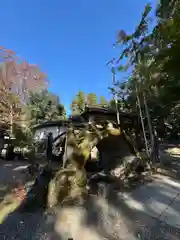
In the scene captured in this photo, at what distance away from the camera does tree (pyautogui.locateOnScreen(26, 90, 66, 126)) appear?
17641 mm

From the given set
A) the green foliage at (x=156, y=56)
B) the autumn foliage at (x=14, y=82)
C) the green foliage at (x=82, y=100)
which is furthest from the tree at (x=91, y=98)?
the green foliage at (x=156, y=56)

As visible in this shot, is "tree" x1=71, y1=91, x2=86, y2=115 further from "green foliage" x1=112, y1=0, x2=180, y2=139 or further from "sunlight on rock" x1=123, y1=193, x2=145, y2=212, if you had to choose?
"sunlight on rock" x1=123, y1=193, x2=145, y2=212

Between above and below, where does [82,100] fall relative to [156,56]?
above

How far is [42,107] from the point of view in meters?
18.5

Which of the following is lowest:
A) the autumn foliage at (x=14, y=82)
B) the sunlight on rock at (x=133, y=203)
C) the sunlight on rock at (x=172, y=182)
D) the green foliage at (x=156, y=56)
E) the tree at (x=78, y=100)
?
the sunlight on rock at (x=133, y=203)

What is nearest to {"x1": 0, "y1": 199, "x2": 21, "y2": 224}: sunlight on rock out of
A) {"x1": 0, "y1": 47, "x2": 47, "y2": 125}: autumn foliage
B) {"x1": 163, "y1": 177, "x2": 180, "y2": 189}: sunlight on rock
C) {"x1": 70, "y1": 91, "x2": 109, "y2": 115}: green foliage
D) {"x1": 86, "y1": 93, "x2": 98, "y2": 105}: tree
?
{"x1": 163, "y1": 177, "x2": 180, "y2": 189}: sunlight on rock

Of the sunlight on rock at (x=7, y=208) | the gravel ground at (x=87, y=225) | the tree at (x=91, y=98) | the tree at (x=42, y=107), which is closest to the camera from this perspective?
the gravel ground at (x=87, y=225)

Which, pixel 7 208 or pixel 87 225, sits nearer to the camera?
pixel 87 225

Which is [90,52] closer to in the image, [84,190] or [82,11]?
[82,11]

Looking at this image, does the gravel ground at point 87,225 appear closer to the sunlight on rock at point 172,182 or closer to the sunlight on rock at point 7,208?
the sunlight on rock at point 7,208

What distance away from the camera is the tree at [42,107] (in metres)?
17.6

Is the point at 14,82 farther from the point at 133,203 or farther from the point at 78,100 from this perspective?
the point at 133,203

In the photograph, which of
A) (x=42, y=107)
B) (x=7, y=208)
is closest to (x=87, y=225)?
(x=7, y=208)

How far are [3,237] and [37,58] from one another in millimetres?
17029
